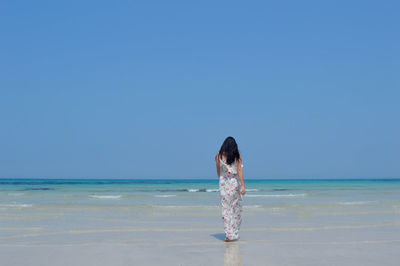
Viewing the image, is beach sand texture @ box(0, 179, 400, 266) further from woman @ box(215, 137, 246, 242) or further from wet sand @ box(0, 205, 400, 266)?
woman @ box(215, 137, 246, 242)

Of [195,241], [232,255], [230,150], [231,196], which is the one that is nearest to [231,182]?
[231,196]

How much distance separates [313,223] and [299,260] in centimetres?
490

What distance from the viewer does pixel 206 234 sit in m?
8.87

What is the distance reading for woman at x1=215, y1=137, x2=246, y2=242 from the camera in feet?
26.0

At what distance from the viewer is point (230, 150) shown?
7.92 meters

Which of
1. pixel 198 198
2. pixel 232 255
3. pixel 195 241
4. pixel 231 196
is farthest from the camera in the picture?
pixel 198 198

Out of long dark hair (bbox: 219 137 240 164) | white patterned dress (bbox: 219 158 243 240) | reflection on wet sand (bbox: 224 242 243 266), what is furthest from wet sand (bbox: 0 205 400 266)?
long dark hair (bbox: 219 137 240 164)

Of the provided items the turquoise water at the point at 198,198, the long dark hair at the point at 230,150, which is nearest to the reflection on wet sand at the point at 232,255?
the long dark hair at the point at 230,150

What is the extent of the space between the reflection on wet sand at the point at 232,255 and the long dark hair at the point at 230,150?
4.75 ft

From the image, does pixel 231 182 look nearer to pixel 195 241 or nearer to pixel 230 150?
pixel 230 150

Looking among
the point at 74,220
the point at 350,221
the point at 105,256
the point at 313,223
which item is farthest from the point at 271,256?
the point at 74,220

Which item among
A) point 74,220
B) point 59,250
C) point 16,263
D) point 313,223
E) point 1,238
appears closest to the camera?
point 16,263

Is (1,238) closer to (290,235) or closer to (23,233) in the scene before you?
(23,233)

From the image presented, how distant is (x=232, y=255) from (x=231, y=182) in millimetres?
1787
